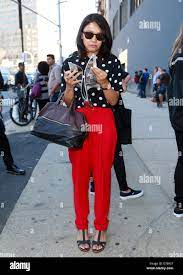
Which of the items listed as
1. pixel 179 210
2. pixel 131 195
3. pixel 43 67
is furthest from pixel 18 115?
pixel 179 210

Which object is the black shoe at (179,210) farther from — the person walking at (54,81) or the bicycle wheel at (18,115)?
the bicycle wheel at (18,115)

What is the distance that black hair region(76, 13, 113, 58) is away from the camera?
2.73 metres

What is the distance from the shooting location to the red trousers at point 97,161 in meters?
2.80

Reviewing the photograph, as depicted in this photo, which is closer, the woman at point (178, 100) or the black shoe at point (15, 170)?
the woman at point (178, 100)

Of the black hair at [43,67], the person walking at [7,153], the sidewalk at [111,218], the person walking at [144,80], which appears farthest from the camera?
the person walking at [144,80]

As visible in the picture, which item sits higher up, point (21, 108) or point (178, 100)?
point (178, 100)

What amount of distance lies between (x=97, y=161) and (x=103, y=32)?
0.99 meters

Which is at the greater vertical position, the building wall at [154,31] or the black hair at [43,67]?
the building wall at [154,31]

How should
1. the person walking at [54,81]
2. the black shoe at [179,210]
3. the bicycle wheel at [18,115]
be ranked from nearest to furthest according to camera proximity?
the black shoe at [179,210], the person walking at [54,81], the bicycle wheel at [18,115]

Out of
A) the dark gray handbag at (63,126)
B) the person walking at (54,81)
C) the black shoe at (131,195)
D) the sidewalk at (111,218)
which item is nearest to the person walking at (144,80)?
the person walking at (54,81)

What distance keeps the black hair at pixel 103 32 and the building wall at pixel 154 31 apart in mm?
13050

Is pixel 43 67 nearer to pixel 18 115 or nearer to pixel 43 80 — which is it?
pixel 43 80

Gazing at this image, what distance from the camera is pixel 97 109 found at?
2.79 metres

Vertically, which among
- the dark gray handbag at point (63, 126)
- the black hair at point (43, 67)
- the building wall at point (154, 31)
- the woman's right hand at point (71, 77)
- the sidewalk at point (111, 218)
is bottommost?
the sidewalk at point (111, 218)
